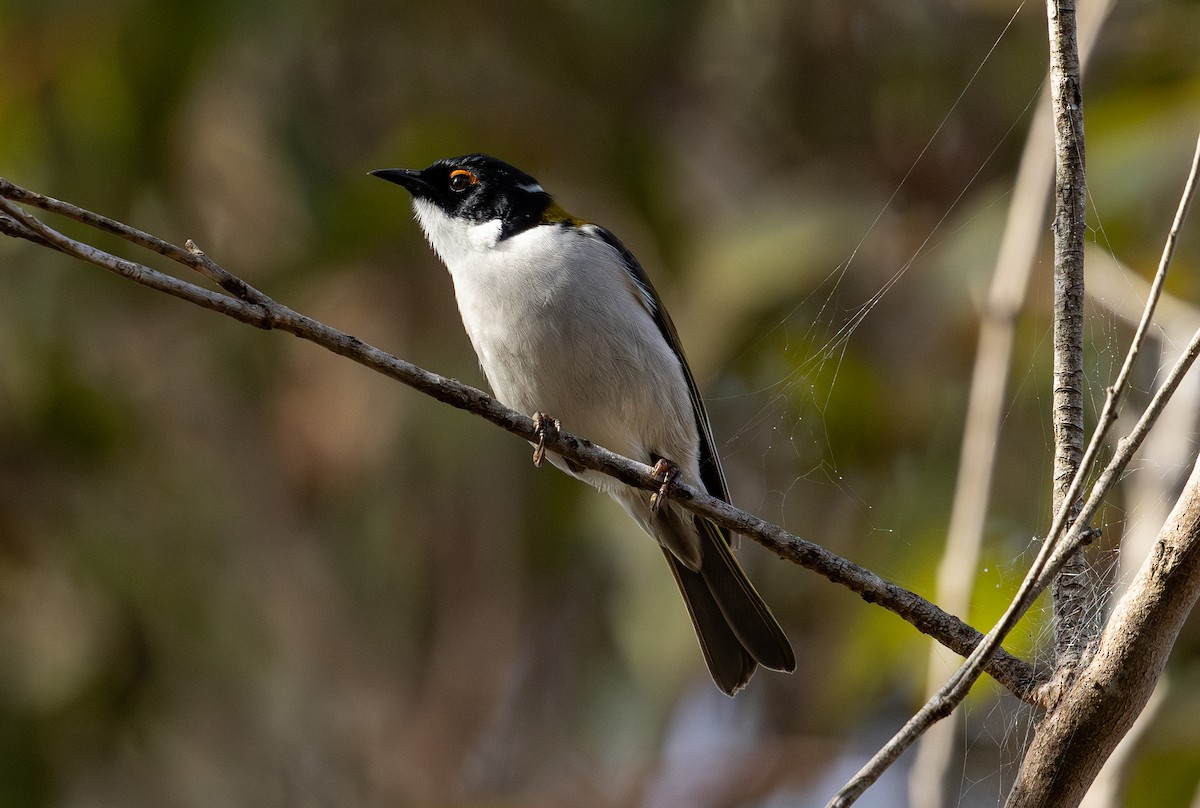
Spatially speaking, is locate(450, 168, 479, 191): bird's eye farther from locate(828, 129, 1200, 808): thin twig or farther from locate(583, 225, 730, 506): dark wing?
locate(828, 129, 1200, 808): thin twig

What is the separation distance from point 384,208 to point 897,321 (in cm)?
231

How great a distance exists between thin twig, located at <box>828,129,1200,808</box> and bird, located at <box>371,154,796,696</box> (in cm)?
179

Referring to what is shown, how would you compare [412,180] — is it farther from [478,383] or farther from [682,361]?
[478,383]

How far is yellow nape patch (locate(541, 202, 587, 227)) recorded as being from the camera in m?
4.07

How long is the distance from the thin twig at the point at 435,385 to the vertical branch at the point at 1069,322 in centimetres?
13

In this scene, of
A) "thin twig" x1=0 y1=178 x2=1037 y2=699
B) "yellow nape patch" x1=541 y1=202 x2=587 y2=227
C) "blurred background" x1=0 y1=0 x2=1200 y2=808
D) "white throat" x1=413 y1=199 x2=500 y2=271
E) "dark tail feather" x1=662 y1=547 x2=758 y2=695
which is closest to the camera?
"thin twig" x1=0 y1=178 x2=1037 y2=699

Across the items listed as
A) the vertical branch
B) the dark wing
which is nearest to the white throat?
the dark wing

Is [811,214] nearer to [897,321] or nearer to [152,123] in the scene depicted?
[897,321]

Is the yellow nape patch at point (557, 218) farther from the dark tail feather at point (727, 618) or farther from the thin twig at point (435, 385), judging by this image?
the thin twig at point (435, 385)

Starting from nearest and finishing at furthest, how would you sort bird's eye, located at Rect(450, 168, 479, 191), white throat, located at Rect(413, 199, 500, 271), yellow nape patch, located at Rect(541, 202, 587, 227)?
white throat, located at Rect(413, 199, 500, 271) < yellow nape patch, located at Rect(541, 202, 587, 227) < bird's eye, located at Rect(450, 168, 479, 191)

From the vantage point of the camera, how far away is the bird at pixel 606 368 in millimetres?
3590

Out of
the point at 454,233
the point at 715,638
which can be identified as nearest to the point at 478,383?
the point at 454,233

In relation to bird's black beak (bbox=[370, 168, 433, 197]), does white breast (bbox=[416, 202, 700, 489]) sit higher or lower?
lower

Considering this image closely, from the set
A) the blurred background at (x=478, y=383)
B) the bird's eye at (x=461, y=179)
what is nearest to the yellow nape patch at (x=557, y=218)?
the bird's eye at (x=461, y=179)
